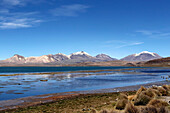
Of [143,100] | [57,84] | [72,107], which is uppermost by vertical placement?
[143,100]

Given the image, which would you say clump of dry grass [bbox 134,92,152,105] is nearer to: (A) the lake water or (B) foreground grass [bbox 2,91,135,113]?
(B) foreground grass [bbox 2,91,135,113]

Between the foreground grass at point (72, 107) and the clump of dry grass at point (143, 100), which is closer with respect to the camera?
the clump of dry grass at point (143, 100)

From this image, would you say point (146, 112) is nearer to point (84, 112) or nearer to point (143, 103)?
point (143, 103)

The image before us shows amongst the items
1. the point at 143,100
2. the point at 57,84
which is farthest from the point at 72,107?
the point at 57,84

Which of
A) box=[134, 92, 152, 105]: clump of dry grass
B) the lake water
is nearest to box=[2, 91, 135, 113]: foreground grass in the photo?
box=[134, 92, 152, 105]: clump of dry grass

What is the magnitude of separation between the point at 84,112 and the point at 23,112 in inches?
247

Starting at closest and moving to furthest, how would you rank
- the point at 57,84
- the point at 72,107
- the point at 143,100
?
the point at 143,100, the point at 72,107, the point at 57,84

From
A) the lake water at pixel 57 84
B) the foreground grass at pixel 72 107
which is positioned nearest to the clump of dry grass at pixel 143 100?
the foreground grass at pixel 72 107

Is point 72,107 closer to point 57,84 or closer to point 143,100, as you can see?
point 143,100

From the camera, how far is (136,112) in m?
11.3

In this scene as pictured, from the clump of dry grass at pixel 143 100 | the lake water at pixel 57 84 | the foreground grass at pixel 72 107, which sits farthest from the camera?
the lake water at pixel 57 84

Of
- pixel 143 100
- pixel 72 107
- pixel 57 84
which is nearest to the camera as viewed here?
pixel 143 100

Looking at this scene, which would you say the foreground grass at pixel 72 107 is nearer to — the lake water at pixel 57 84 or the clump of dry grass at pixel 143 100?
the clump of dry grass at pixel 143 100

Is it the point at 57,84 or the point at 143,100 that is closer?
the point at 143,100
